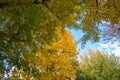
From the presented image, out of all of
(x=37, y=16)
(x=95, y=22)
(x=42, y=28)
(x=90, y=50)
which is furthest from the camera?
(x=90, y=50)

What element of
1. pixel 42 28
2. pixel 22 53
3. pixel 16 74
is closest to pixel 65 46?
pixel 16 74

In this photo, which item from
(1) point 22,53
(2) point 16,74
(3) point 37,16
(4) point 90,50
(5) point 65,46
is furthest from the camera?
(4) point 90,50

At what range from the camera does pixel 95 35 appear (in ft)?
19.8

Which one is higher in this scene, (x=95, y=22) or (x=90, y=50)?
(x=90, y=50)

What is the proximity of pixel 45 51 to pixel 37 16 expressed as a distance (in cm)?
443

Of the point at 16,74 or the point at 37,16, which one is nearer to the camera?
the point at 37,16

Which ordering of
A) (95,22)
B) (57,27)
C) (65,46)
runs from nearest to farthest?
(95,22)
(57,27)
(65,46)

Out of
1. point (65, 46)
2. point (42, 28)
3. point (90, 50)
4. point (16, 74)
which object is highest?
point (90, 50)

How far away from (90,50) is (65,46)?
12.3 m

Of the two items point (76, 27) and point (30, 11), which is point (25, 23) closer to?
point (30, 11)

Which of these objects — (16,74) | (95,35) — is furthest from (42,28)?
(16,74)

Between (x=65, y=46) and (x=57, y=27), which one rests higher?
(x=65, y=46)

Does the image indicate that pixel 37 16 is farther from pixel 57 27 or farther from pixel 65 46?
pixel 65 46

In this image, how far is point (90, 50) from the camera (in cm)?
2931
